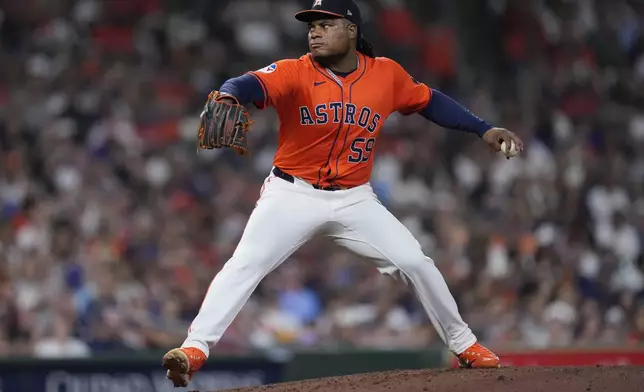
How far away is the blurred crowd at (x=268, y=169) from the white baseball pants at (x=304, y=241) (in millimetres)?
3759

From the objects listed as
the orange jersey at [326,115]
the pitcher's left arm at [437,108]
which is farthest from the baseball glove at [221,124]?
the pitcher's left arm at [437,108]

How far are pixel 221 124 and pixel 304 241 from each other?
766 mm

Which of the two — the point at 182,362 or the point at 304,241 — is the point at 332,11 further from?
the point at 182,362

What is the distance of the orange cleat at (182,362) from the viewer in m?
5.25

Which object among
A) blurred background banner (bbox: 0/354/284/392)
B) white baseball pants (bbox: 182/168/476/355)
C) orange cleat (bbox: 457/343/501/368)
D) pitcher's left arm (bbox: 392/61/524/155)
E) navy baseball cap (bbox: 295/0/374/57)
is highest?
navy baseball cap (bbox: 295/0/374/57)

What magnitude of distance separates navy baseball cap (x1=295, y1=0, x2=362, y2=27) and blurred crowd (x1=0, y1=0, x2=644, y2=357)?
4166 mm

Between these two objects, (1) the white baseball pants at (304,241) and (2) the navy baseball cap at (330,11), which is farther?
(2) the navy baseball cap at (330,11)

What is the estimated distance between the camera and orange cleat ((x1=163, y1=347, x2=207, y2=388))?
5.25 meters

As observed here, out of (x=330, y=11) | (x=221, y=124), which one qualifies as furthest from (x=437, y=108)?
(x=221, y=124)

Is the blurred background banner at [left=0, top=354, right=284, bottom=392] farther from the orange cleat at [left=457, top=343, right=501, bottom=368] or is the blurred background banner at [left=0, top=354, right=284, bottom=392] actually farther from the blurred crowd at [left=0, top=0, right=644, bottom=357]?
the orange cleat at [left=457, top=343, right=501, bottom=368]

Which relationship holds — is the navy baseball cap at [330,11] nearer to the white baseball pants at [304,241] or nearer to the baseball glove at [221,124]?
the baseball glove at [221,124]

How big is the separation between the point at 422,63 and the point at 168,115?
3198 millimetres

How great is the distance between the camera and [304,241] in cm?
561

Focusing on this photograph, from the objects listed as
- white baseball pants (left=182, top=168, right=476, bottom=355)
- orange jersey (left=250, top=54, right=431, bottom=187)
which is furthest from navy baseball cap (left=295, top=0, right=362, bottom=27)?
white baseball pants (left=182, top=168, right=476, bottom=355)
